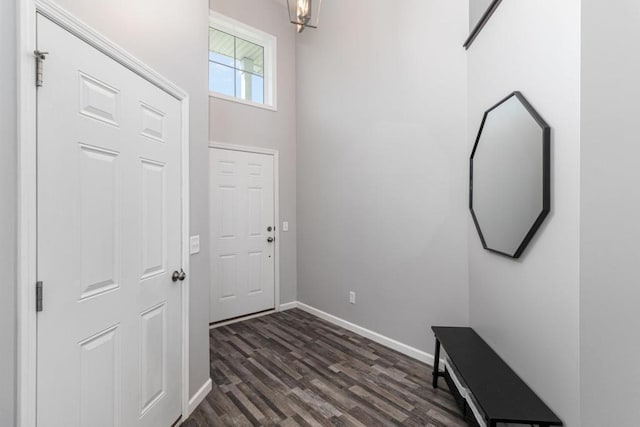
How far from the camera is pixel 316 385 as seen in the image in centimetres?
223

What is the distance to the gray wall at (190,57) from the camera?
138cm

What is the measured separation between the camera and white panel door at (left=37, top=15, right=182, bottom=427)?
3.45 ft

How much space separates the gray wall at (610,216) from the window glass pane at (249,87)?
333 centimetres

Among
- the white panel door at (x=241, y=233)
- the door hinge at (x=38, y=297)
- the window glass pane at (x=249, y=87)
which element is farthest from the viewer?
the window glass pane at (x=249, y=87)

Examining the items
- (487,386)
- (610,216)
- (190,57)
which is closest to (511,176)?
(610,216)

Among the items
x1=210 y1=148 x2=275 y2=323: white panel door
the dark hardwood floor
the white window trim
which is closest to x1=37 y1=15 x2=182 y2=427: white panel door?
the dark hardwood floor

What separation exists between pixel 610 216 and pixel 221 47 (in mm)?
3909

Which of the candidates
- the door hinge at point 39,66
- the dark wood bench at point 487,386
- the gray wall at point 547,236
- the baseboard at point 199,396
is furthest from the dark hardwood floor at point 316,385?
the door hinge at point 39,66

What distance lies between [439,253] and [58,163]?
2450 mm

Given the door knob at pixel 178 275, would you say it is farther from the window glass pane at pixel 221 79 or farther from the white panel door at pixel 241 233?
the window glass pane at pixel 221 79

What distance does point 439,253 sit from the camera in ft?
8.03

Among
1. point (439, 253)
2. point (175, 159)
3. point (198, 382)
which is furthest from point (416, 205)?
point (198, 382)

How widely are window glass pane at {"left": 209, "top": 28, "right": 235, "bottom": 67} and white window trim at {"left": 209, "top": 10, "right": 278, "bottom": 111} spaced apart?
6 centimetres

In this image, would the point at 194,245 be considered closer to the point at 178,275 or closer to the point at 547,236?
the point at 178,275
